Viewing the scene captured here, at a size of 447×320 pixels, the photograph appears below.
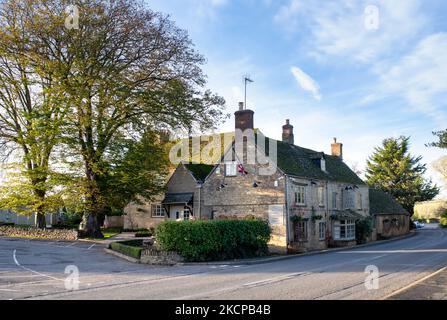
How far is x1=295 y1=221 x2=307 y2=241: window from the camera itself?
111 feet

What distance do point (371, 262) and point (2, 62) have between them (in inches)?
1264

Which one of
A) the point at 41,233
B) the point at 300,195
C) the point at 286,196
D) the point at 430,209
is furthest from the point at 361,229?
the point at 430,209

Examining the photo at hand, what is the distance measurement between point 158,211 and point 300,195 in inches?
680

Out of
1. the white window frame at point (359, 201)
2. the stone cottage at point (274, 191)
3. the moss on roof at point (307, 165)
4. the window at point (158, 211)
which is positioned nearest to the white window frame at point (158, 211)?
the window at point (158, 211)

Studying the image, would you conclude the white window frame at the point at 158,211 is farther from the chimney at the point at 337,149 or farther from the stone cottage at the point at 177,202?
the chimney at the point at 337,149

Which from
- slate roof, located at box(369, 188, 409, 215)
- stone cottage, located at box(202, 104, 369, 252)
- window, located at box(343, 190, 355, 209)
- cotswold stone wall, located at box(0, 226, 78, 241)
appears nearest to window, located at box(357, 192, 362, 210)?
window, located at box(343, 190, 355, 209)

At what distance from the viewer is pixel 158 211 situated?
4638cm

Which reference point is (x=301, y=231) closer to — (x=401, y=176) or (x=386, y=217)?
(x=386, y=217)

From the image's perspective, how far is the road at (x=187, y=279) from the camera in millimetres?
13758

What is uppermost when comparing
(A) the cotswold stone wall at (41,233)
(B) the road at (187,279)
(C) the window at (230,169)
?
(C) the window at (230,169)

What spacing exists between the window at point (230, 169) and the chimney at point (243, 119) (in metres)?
3.06
